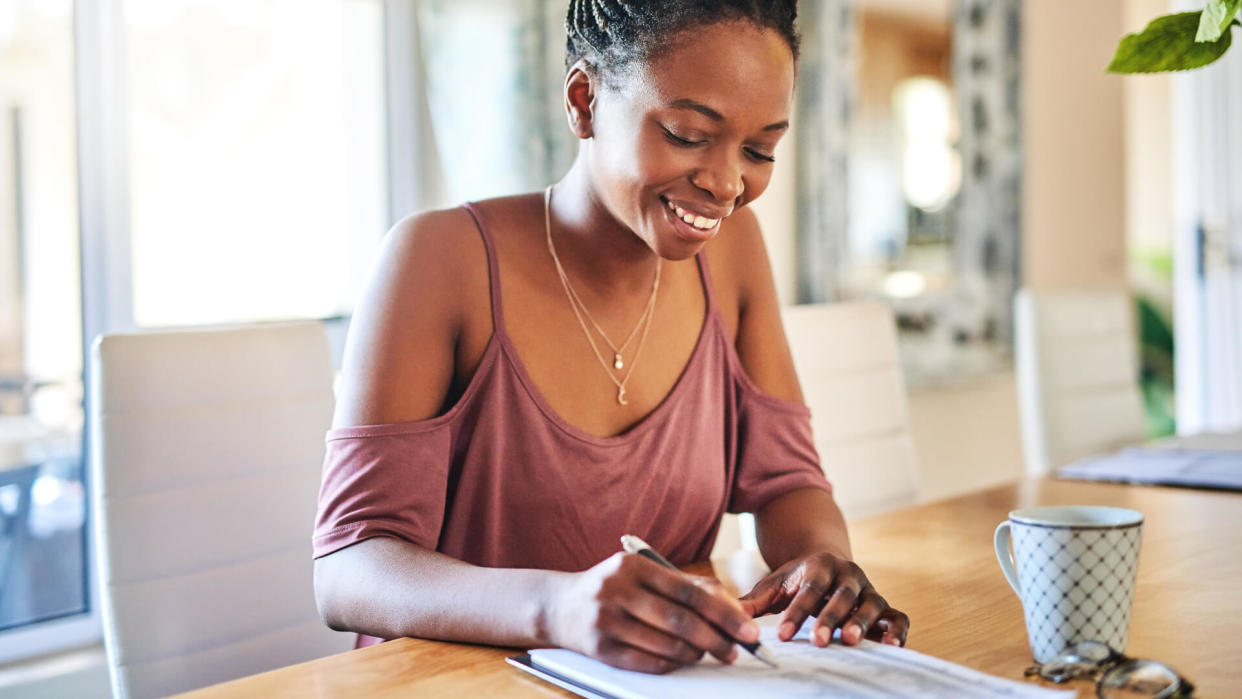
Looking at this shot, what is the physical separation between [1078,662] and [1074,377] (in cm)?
178

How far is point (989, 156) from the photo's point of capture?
3.80 meters

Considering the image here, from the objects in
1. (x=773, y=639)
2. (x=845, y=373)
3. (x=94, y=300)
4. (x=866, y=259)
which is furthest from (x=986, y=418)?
(x=773, y=639)

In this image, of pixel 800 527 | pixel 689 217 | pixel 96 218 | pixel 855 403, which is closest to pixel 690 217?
pixel 689 217

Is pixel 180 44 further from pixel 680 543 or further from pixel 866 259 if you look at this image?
pixel 866 259

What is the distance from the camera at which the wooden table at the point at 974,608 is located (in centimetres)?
85

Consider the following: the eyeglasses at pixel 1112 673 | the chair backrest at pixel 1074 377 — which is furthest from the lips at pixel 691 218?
the chair backrest at pixel 1074 377

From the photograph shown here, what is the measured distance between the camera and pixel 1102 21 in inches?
175

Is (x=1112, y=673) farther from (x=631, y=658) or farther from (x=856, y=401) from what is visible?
(x=856, y=401)

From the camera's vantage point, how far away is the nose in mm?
1091

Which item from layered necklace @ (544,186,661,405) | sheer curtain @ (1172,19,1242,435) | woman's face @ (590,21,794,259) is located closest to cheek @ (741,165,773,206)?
woman's face @ (590,21,794,259)

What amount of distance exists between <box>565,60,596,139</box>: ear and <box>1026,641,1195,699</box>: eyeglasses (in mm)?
677

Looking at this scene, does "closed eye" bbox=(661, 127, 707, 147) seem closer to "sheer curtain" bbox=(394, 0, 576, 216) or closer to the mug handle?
the mug handle

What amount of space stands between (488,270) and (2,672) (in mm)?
1368

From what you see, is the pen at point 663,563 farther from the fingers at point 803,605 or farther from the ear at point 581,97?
the ear at point 581,97
